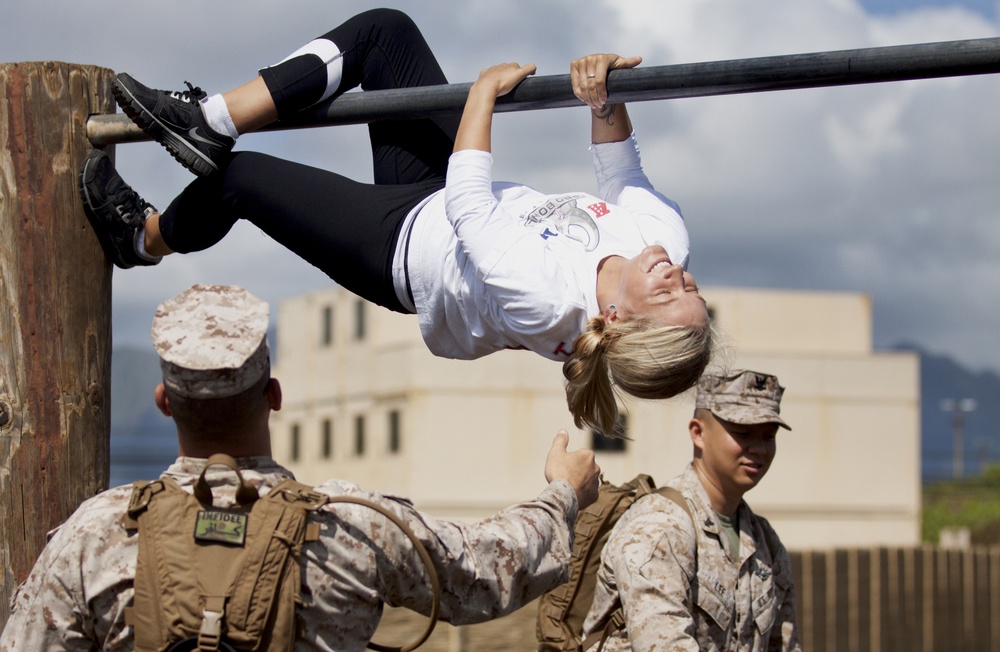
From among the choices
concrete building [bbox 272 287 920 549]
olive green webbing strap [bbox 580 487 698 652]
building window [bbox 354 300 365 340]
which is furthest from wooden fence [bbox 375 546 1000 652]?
building window [bbox 354 300 365 340]

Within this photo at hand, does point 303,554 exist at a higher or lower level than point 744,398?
lower

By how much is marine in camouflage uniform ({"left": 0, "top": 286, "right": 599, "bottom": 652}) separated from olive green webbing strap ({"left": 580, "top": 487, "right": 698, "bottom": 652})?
1.28 meters

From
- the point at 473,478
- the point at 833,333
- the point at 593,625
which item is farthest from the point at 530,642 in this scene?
the point at 833,333

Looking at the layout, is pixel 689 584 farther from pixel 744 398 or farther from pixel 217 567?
pixel 217 567

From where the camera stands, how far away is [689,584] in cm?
433

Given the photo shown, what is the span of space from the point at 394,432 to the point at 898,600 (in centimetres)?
2707

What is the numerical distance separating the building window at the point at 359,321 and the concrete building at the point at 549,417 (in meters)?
0.07

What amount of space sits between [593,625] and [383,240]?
4.41ft

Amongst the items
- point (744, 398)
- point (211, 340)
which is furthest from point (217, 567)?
point (744, 398)

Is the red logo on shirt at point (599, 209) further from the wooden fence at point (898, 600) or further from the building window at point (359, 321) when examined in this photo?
the building window at point (359, 321)

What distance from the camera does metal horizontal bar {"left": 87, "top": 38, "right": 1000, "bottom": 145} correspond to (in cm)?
343

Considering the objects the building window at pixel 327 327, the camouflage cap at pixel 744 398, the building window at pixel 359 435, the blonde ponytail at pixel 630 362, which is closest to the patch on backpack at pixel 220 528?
the blonde ponytail at pixel 630 362

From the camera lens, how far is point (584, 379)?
3748mm

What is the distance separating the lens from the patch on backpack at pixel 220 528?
278 centimetres
